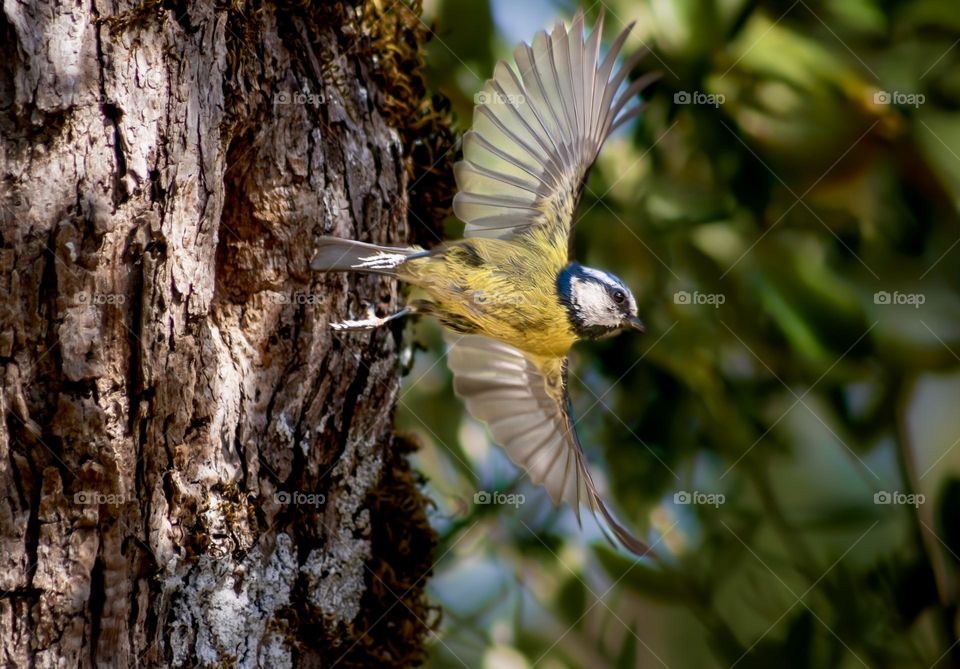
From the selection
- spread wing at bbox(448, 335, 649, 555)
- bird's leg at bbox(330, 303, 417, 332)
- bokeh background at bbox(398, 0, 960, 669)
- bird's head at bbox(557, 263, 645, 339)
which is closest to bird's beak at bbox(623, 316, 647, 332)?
bird's head at bbox(557, 263, 645, 339)

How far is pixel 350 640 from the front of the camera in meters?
1.39

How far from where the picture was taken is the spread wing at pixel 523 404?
151 cm

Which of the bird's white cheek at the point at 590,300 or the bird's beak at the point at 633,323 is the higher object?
the bird's white cheek at the point at 590,300

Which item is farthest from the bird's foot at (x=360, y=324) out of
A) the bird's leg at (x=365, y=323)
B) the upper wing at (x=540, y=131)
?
the upper wing at (x=540, y=131)

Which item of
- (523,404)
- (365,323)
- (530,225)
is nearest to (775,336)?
(523,404)

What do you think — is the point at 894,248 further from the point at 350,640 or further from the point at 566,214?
the point at 350,640

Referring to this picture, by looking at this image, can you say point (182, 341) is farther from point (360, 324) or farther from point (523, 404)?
point (523, 404)

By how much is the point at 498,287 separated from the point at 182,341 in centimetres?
45

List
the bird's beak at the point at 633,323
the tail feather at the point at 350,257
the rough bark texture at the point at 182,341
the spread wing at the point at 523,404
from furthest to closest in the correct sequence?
the spread wing at the point at 523,404
the bird's beak at the point at 633,323
the tail feather at the point at 350,257
the rough bark texture at the point at 182,341

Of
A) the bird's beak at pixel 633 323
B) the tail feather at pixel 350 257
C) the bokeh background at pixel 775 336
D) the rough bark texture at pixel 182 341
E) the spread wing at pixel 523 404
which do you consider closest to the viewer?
the rough bark texture at pixel 182 341

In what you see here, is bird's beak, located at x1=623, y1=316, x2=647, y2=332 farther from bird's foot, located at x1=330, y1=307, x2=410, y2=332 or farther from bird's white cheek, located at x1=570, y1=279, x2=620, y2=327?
bird's foot, located at x1=330, y1=307, x2=410, y2=332

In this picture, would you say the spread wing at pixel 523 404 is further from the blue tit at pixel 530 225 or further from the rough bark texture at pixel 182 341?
the rough bark texture at pixel 182 341

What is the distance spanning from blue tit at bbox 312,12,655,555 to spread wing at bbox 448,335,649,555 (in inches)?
3.6

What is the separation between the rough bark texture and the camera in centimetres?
112
